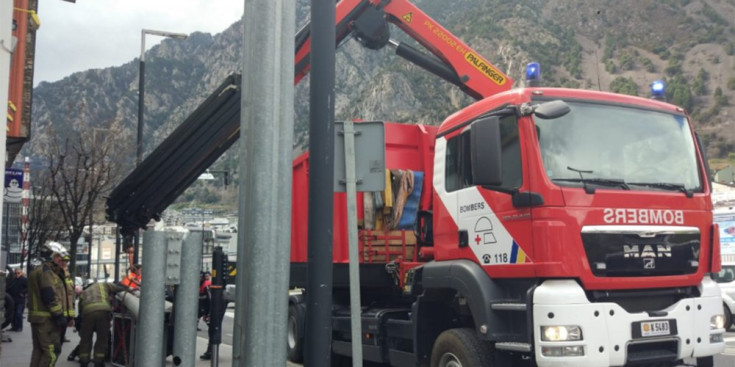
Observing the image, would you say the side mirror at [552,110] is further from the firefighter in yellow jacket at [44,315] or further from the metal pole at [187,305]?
the firefighter in yellow jacket at [44,315]

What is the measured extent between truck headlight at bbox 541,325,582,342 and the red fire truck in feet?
0.03

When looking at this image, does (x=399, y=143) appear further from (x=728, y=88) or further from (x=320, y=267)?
(x=728, y=88)

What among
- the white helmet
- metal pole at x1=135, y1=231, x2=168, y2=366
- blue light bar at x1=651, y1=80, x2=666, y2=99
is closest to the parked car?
blue light bar at x1=651, y1=80, x2=666, y2=99

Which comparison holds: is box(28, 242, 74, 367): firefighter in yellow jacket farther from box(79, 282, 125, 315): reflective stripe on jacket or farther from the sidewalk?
the sidewalk

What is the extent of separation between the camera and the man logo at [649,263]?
563 cm

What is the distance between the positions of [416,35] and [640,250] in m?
5.13

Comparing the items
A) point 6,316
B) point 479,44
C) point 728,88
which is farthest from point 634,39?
point 6,316

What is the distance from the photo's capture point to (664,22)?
144 m

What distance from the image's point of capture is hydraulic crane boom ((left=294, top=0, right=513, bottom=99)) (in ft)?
31.1

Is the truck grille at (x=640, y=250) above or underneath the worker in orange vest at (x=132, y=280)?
above

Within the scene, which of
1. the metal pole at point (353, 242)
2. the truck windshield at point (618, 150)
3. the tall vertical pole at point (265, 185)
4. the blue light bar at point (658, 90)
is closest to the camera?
the tall vertical pole at point (265, 185)

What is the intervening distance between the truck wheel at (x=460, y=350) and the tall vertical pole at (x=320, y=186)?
147 centimetres

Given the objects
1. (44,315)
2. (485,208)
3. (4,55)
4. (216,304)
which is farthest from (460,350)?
(44,315)

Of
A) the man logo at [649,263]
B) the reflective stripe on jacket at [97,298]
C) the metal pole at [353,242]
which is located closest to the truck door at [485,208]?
the man logo at [649,263]
